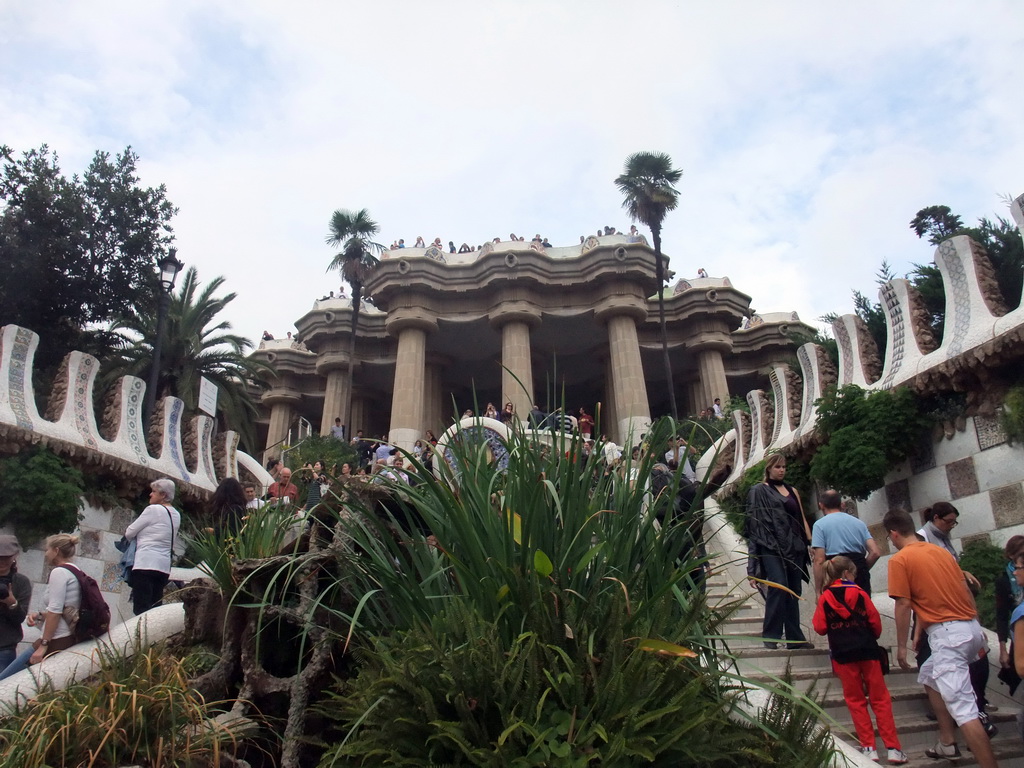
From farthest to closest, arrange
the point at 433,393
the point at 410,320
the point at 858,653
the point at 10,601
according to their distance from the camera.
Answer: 1. the point at 433,393
2. the point at 410,320
3. the point at 10,601
4. the point at 858,653

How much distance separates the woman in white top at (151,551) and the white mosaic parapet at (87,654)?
0.88m

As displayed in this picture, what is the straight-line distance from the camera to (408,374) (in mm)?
28719

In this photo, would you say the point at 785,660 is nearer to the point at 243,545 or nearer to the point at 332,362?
the point at 243,545

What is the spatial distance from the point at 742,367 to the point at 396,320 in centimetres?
1616

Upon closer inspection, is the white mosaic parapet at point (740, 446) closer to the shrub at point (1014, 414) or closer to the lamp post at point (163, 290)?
the shrub at point (1014, 414)

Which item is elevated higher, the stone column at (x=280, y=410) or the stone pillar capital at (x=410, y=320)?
the stone pillar capital at (x=410, y=320)

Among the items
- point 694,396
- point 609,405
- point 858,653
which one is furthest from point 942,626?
point 694,396

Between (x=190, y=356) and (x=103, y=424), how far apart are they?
9.83 metres

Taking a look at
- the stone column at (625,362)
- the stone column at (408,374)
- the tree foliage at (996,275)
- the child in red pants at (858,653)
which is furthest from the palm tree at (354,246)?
the child in red pants at (858,653)

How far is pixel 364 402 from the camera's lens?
3778 cm

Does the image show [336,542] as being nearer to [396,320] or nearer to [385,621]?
[385,621]

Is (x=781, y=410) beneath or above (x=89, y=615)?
above

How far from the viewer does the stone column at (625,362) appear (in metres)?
27.9

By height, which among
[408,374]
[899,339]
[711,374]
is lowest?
[899,339]
